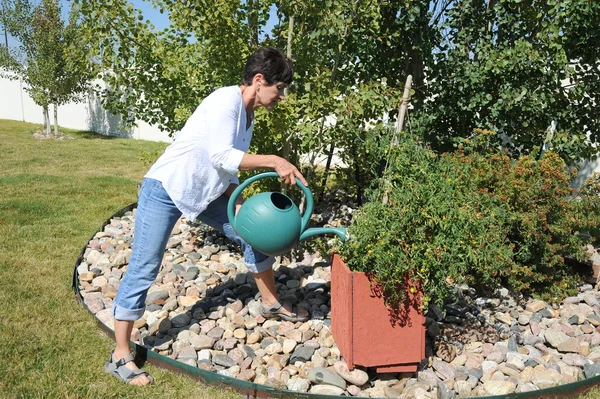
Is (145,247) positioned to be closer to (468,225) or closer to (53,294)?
(53,294)

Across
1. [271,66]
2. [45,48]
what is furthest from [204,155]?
[45,48]

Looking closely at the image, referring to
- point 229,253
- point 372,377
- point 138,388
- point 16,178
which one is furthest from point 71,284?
point 16,178

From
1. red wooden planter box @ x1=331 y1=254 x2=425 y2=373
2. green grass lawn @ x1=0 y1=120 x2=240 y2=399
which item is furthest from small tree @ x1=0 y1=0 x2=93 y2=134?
red wooden planter box @ x1=331 y1=254 x2=425 y2=373

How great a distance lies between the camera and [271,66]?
101 inches

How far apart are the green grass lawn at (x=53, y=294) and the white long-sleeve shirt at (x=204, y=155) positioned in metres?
0.84

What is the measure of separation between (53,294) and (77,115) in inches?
652

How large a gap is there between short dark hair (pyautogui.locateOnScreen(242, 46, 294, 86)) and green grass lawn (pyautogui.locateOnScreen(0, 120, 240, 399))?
56.7 inches

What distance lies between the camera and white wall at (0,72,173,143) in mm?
15258

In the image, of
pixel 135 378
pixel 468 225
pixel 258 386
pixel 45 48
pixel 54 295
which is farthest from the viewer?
pixel 45 48

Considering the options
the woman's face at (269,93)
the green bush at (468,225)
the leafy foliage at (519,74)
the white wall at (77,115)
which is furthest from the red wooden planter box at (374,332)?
the white wall at (77,115)

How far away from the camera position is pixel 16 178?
7031 mm

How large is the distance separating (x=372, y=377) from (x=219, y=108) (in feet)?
4.77

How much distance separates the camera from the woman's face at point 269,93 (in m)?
2.62

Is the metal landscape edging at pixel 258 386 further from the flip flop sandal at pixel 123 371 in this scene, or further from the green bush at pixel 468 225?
the green bush at pixel 468 225
